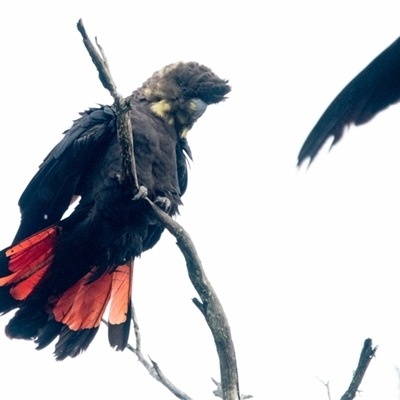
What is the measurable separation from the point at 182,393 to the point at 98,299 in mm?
1301

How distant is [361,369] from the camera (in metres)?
2.28

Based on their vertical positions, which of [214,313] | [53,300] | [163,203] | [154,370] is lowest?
[154,370]

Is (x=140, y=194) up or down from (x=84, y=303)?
up

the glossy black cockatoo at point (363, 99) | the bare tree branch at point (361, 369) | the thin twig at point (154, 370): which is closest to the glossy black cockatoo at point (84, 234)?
the thin twig at point (154, 370)

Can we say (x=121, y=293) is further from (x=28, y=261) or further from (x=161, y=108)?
(x=161, y=108)

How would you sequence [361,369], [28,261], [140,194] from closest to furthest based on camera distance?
[361,369] < [140,194] < [28,261]

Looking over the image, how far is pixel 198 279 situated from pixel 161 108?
4.77ft

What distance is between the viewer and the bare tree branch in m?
2.26

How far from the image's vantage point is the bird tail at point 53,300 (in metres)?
3.68

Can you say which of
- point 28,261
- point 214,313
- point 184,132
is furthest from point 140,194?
point 214,313

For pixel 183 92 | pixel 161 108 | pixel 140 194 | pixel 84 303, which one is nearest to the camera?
pixel 140 194

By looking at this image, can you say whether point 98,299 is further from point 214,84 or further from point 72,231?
point 214,84

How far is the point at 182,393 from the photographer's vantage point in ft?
8.98

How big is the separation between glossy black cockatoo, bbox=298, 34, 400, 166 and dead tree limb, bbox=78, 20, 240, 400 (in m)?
0.63
